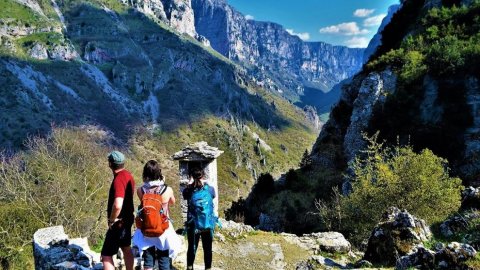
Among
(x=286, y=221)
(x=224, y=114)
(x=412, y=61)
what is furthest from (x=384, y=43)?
(x=224, y=114)

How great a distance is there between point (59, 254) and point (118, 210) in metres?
2.35

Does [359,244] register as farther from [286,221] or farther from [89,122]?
[89,122]

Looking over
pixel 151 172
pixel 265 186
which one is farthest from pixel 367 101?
pixel 151 172

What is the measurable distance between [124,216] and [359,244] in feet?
39.6

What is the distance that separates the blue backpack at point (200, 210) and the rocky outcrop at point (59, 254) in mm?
2124

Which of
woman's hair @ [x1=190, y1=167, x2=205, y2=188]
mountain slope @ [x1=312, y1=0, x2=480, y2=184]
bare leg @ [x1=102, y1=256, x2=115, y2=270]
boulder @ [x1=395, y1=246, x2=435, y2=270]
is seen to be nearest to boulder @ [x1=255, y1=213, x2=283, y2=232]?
mountain slope @ [x1=312, y1=0, x2=480, y2=184]

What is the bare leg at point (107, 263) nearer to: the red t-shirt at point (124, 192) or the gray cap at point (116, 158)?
the red t-shirt at point (124, 192)

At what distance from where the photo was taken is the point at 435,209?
46.0 ft

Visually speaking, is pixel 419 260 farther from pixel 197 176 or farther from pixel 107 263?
pixel 107 263

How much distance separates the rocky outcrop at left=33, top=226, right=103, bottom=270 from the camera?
286 inches

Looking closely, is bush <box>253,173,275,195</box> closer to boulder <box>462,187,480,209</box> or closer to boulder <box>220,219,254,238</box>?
boulder <box>220,219,254,238</box>

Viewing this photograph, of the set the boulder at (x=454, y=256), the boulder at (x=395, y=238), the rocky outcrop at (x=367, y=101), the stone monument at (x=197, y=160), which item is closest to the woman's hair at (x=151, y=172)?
the boulder at (x=454, y=256)

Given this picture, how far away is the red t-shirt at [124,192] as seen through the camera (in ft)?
20.2

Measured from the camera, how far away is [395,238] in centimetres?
898
